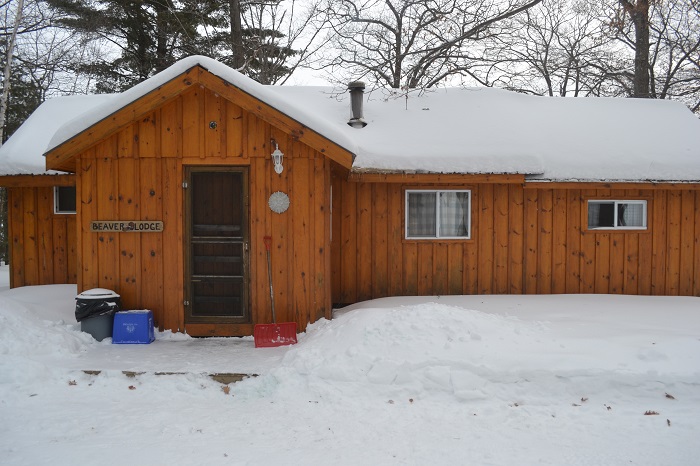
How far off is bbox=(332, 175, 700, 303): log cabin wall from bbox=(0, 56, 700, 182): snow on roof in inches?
22.2

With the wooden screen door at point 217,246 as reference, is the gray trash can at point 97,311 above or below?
below

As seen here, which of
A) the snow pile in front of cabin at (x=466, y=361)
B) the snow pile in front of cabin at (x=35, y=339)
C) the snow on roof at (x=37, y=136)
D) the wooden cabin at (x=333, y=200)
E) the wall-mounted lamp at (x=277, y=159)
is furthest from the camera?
the snow on roof at (x=37, y=136)

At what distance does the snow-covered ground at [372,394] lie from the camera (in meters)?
3.90

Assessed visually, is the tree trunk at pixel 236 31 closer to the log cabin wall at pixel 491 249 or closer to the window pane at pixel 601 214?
the log cabin wall at pixel 491 249

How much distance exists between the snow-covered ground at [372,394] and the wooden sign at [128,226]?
1507 mm

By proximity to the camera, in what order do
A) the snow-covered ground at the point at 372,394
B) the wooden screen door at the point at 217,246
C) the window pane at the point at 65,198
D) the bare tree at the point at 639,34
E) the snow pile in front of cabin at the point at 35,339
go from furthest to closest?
the bare tree at the point at 639,34, the window pane at the point at 65,198, the wooden screen door at the point at 217,246, the snow pile in front of cabin at the point at 35,339, the snow-covered ground at the point at 372,394

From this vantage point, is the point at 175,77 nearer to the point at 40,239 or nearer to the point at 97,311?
the point at 97,311

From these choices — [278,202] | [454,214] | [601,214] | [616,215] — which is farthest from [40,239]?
[616,215]

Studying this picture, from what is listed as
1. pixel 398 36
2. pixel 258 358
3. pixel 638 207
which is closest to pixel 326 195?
pixel 258 358

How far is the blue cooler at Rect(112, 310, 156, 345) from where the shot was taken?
6.66 meters

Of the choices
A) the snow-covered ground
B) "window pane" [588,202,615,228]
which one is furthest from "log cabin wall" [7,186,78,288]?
"window pane" [588,202,615,228]

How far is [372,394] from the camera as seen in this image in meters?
4.97

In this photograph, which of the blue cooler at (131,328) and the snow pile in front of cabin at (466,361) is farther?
the blue cooler at (131,328)

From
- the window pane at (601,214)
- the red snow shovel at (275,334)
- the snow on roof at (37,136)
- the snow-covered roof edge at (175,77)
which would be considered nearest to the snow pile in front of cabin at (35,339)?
the red snow shovel at (275,334)
